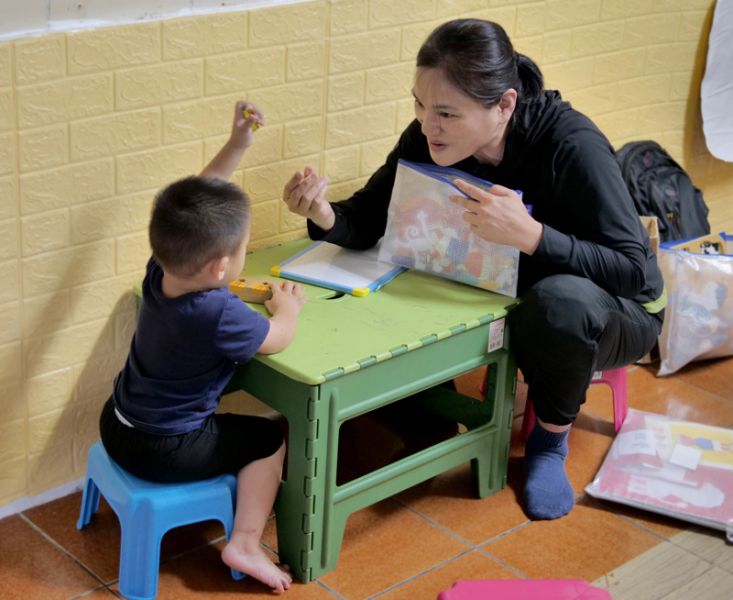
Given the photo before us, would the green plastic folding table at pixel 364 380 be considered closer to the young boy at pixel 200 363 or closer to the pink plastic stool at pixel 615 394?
the young boy at pixel 200 363

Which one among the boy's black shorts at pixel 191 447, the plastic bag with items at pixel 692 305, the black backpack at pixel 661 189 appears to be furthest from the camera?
the black backpack at pixel 661 189

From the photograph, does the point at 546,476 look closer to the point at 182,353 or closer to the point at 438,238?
the point at 438,238

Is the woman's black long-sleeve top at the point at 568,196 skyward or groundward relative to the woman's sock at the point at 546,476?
skyward

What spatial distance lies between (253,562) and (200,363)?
0.41m

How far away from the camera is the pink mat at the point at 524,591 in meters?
2.30

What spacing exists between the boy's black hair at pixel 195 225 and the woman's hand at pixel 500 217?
54 cm

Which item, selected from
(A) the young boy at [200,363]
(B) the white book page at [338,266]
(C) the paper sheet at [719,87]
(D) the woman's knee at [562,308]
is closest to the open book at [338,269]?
(B) the white book page at [338,266]

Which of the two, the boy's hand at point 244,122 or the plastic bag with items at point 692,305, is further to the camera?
the plastic bag with items at point 692,305

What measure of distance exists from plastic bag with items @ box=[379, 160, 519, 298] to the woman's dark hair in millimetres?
215

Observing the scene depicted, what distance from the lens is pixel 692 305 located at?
3.36 m

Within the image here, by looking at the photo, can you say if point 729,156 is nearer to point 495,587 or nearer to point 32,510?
point 495,587

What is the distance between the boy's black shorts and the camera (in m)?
2.28

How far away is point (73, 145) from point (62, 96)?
0.34 ft

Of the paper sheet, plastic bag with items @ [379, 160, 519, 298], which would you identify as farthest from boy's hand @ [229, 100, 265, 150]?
the paper sheet
